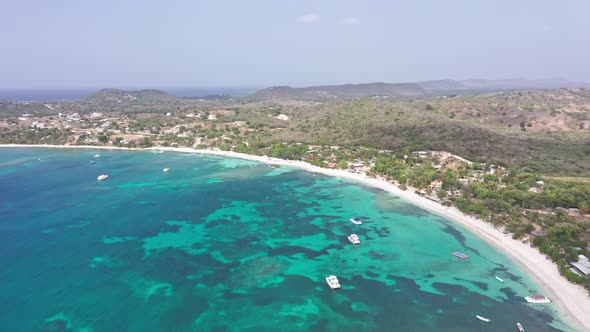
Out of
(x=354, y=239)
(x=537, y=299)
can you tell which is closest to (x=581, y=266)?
(x=537, y=299)

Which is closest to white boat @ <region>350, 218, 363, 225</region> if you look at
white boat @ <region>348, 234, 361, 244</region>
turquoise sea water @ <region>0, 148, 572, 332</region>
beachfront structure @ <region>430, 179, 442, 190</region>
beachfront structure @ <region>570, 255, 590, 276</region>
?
turquoise sea water @ <region>0, 148, 572, 332</region>

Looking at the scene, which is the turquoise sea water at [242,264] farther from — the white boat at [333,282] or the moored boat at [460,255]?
the moored boat at [460,255]

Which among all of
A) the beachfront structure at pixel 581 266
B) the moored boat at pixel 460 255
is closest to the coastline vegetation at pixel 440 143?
the beachfront structure at pixel 581 266

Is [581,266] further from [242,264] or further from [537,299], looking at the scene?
[242,264]

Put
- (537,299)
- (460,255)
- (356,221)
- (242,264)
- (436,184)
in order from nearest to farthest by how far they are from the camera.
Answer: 1. (537,299)
2. (242,264)
3. (460,255)
4. (356,221)
5. (436,184)

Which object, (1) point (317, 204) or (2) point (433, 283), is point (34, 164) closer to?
(1) point (317, 204)

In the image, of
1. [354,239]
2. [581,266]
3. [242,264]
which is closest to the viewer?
[581,266]


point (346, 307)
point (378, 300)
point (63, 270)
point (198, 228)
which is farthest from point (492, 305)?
point (63, 270)

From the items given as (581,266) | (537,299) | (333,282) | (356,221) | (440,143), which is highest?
(440,143)
